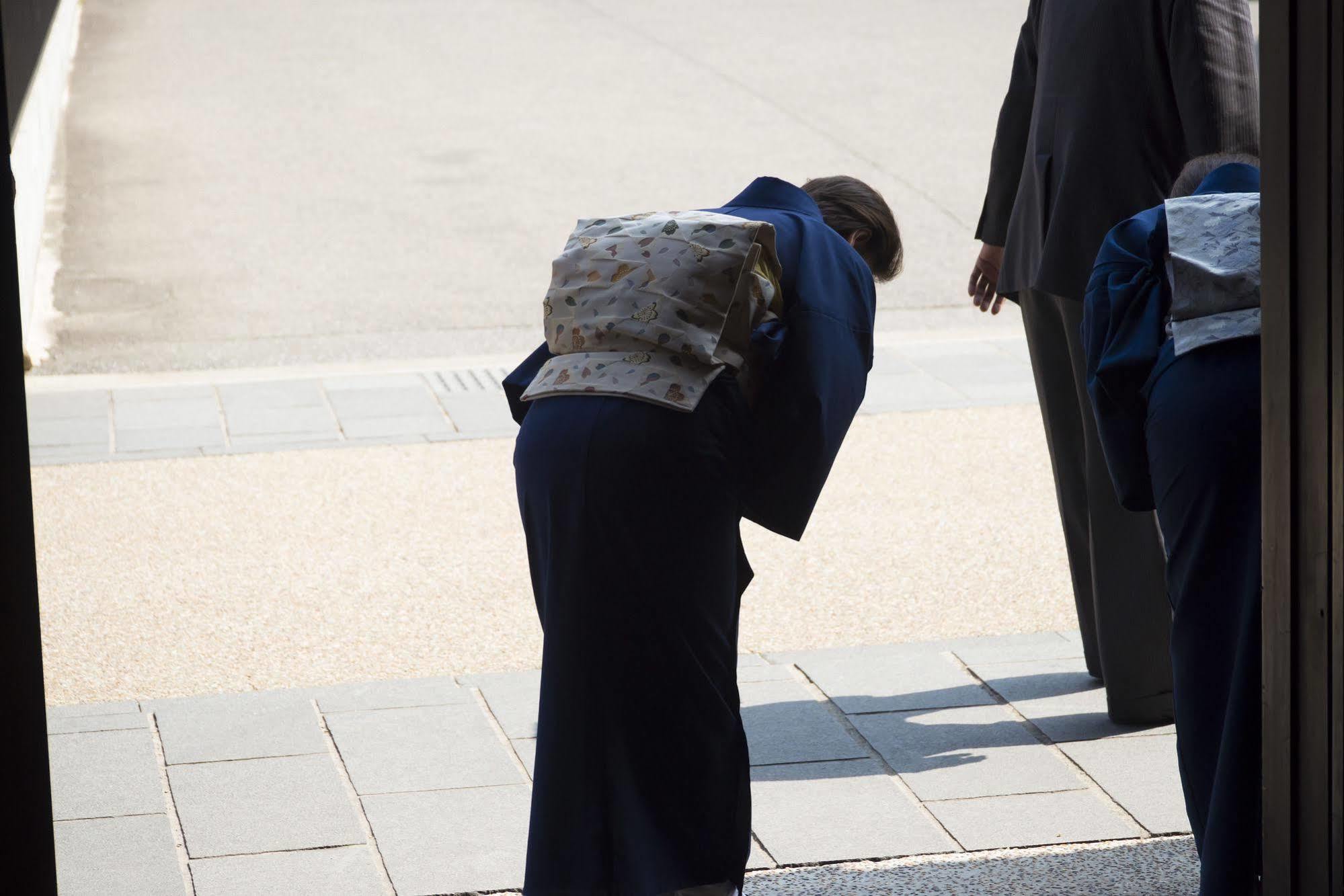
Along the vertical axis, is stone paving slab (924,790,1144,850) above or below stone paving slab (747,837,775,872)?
below

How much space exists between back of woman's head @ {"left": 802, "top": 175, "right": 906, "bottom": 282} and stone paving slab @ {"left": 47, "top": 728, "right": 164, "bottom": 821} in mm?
1858

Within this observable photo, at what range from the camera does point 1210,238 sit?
9.22 ft

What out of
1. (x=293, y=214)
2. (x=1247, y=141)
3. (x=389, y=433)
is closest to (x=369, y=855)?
(x=1247, y=141)

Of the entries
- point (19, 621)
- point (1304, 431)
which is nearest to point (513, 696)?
point (19, 621)

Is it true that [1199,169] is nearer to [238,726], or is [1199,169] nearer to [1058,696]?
[1058,696]

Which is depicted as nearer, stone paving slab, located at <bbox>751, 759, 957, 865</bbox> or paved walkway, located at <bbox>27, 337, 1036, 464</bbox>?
stone paving slab, located at <bbox>751, 759, 957, 865</bbox>

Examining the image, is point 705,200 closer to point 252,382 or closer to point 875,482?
point 252,382

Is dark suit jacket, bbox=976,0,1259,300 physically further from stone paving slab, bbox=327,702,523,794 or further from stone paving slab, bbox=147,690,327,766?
Answer: stone paving slab, bbox=147,690,327,766

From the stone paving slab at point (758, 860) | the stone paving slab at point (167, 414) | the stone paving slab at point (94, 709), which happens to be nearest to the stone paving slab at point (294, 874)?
the stone paving slab at point (758, 860)

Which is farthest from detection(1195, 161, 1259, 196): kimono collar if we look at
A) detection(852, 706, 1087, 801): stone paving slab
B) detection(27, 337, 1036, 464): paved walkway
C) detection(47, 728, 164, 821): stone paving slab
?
detection(27, 337, 1036, 464): paved walkway

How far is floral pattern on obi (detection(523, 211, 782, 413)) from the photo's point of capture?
8.86 ft

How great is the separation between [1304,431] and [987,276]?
7.93 feet

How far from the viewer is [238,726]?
3951mm

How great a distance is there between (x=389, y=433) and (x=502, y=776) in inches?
136
